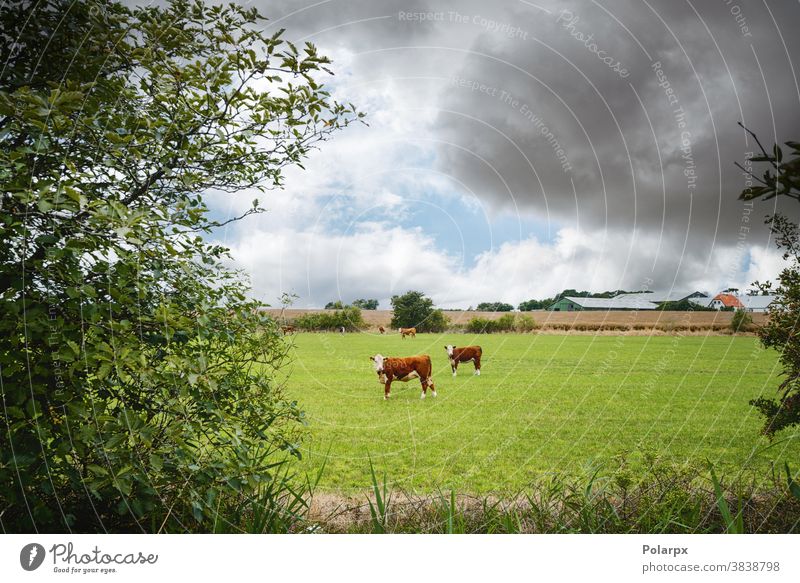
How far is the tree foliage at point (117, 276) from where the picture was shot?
219cm

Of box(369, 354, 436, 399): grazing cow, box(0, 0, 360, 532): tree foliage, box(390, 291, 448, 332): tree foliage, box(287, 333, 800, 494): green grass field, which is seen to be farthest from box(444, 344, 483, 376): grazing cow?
box(0, 0, 360, 532): tree foliage

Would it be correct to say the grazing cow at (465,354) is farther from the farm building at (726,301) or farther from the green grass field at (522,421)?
the farm building at (726,301)

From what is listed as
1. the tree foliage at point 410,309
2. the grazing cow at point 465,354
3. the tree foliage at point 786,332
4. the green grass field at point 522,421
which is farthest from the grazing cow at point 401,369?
the tree foliage at point 786,332

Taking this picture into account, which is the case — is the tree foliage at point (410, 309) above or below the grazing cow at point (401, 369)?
above

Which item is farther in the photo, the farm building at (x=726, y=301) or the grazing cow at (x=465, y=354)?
the grazing cow at (x=465, y=354)

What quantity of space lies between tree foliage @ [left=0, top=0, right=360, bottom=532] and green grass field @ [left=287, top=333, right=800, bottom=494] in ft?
4.89

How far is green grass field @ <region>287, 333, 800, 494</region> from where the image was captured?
6.46m

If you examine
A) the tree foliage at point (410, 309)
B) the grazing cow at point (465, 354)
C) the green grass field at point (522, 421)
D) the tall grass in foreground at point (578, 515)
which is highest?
the tree foliage at point (410, 309)

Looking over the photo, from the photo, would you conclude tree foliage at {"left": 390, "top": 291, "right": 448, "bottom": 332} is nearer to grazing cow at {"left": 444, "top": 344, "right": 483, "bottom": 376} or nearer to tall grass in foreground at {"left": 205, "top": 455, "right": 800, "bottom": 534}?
tall grass in foreground at {"left": 205, "top": 455, "right": 800, "bottom": 534}

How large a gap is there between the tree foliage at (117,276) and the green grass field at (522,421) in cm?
149

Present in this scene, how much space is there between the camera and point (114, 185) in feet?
9.51

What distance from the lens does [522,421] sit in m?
10.1
